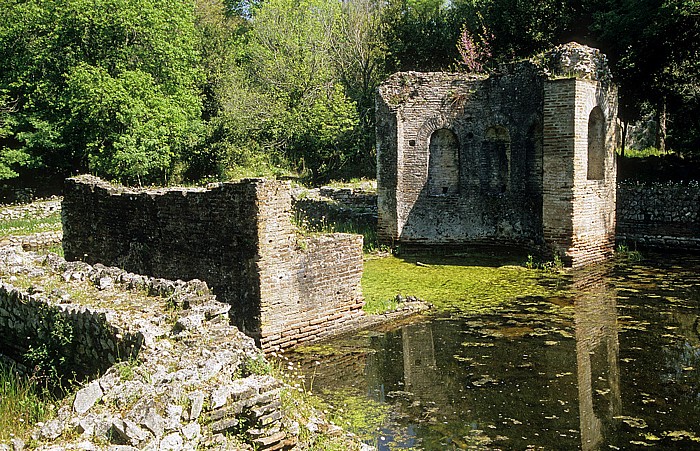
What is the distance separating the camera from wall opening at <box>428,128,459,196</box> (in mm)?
18266

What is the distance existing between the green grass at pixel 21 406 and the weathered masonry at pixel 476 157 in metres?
12.4

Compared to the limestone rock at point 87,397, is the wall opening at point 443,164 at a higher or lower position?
higher

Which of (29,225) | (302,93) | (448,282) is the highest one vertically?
(302,93)

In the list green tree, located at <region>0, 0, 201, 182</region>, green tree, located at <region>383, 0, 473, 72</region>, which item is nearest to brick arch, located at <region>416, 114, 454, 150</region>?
green tree, located at <region>383, 0, 473, 72</region>

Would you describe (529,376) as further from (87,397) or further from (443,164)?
(443,164)

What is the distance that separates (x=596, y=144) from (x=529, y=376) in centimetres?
1041

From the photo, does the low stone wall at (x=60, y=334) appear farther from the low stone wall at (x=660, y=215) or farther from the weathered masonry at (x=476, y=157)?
the low stone wall at (x=660, y=215)

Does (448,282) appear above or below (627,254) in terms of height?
below

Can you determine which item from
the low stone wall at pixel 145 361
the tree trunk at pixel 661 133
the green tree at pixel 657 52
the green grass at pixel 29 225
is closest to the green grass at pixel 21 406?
the low stone wall at pixel 145 361

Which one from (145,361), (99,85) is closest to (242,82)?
(99,85)

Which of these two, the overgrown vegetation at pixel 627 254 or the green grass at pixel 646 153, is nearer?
the overgrown vegetation at pixel 627 254

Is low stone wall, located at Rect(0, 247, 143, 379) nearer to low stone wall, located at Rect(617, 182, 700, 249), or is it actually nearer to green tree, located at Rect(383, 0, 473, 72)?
low stone wall, located at Rect(617, 182, 700, 249)

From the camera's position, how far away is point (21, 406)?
19.6ft

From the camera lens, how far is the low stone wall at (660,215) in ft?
59.7
